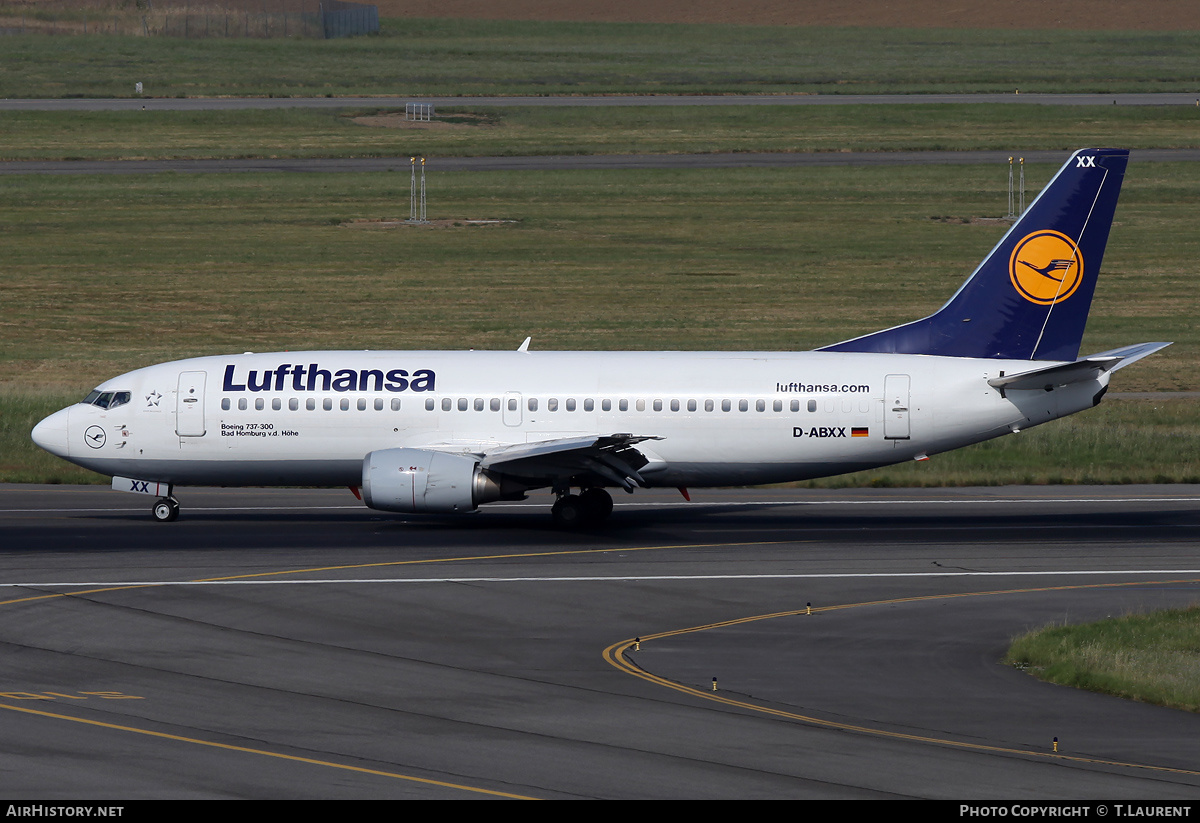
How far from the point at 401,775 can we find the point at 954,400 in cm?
1951

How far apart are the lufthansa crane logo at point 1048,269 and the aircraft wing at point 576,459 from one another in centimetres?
920

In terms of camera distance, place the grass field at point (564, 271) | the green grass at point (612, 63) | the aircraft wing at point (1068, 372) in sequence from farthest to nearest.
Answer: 1. the green grass at point (612, 63)
2. the grass field at point (564, 271)
3. the aircraft wing at point (1068, 372)

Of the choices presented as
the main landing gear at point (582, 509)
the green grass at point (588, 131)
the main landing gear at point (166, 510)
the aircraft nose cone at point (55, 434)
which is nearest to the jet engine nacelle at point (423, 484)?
the main landing gear at point (582, 509)

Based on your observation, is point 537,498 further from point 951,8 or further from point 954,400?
point 951,8

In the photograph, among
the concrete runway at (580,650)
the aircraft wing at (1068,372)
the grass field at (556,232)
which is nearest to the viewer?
A: the concrete runway at (580,650)

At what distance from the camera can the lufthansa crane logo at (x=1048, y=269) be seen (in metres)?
34.0

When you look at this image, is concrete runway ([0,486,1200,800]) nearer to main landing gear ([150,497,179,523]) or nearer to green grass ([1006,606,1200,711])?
green grass ([1006,606,1200,711])

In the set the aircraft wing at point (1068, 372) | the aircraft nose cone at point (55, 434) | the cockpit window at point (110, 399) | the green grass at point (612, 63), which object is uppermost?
the green grass at point (612, 63)

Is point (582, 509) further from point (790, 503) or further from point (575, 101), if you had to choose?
point (575, 101)

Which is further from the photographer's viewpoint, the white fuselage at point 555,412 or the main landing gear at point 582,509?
the main landing gear at point 582,509

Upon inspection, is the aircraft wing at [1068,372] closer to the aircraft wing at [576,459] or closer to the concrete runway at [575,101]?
the aircraft wing at [576,459]

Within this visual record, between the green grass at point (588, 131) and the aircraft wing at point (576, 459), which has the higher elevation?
the green grass at point (588, 131)

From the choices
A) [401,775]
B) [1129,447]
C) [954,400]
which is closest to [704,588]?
[954,400]

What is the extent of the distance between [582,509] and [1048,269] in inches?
468
